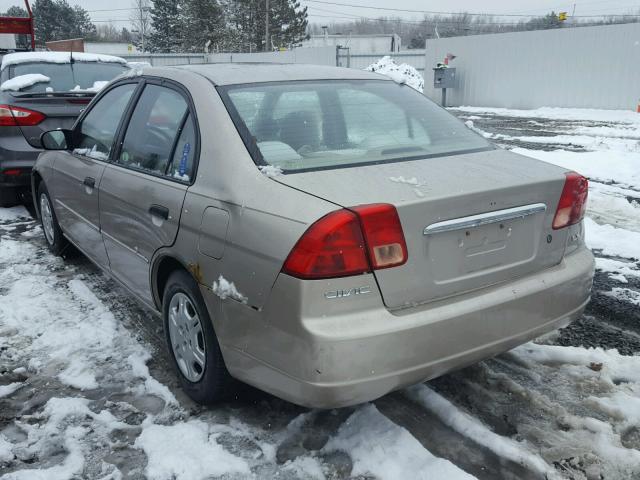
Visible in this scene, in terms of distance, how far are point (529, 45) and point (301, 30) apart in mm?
40487

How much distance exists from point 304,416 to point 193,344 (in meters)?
0.67

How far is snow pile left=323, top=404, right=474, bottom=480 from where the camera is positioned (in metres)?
2.51

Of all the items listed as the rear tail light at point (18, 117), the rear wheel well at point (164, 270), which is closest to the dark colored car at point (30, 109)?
the rear tail light at point (18, 117)

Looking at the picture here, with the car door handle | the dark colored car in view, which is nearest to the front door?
the car door handle

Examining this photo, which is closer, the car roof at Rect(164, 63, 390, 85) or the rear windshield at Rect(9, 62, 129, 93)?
the car roof at Rect(164, 63, 390, 85)

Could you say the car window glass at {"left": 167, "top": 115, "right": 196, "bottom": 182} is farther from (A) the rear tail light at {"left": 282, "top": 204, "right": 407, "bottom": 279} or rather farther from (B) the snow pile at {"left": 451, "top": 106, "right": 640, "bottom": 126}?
(B) the snow pile at {"left": 451, "top": 106, "right": 640, "bottom": 126}

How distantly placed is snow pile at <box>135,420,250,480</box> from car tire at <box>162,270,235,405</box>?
18cm

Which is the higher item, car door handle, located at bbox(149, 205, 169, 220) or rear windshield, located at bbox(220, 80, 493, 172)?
rear windshield, located at bbox(220, 80, 493, 172)

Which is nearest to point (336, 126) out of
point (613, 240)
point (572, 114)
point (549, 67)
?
point (613, 240)

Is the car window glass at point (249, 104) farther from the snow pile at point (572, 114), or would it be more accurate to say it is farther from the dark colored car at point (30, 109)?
the snow pile at point (572, 114)

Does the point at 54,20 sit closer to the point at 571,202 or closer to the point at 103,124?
the point at 103,124

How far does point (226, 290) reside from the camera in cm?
264

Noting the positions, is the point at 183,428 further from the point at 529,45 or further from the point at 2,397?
the point at 529,45

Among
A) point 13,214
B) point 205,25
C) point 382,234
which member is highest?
point 205,25
